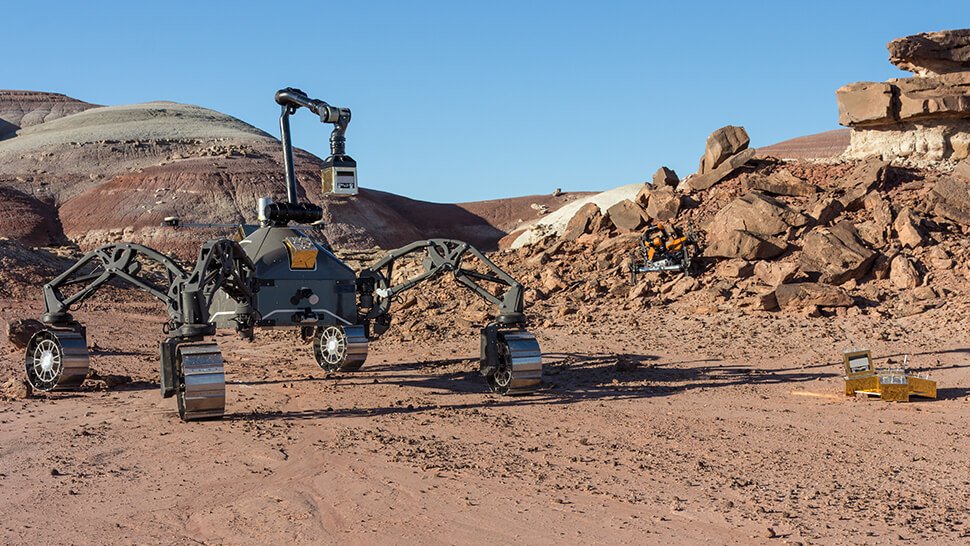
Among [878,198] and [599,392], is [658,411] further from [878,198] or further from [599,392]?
[878,198]

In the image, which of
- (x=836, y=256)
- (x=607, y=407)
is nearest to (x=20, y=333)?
(x=607, y=407)

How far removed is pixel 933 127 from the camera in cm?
2622

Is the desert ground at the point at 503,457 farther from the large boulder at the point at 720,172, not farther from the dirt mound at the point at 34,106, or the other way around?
the dirt mound at the point at 34,106

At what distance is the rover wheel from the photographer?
1195cm

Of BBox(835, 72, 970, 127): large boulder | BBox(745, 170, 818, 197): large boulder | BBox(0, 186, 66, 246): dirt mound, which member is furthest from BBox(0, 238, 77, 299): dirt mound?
BBox(835, 72, 970, 127): large boulder

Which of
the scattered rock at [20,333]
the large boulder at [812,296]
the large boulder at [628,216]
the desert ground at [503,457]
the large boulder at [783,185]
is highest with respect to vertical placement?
the large boulder at [783,185]

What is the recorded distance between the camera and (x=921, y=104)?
2547 centimetres

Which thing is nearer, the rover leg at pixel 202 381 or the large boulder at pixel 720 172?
the rover leg at pixel 202 381

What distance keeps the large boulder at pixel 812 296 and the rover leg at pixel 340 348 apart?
8765 mm

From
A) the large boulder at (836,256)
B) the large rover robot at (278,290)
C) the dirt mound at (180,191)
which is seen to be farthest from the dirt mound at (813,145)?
the large rover robot at (278,290)

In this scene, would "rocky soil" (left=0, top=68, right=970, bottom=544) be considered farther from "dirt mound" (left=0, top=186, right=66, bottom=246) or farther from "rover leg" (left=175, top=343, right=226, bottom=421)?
"dirt mound" (left=0, top=186, right=66, bottom=246)

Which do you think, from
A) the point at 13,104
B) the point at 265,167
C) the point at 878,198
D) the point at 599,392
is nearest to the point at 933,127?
the point at 878,198

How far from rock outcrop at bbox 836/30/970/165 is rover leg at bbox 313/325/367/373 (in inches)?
703

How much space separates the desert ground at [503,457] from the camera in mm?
6562
